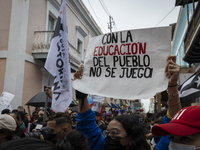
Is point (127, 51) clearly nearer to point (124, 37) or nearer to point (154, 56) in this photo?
point (124, 37)

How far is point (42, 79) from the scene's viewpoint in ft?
36.8

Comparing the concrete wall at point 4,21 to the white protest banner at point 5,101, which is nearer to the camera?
the white protest banner at point 5,101

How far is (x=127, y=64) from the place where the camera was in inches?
97.5

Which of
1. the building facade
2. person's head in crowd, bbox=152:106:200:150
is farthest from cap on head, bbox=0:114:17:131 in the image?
the building facade

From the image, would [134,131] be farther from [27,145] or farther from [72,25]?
[72,25]

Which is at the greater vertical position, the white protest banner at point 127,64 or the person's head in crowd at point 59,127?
the white protest banner at point 127,64

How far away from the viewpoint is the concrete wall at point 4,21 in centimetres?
960

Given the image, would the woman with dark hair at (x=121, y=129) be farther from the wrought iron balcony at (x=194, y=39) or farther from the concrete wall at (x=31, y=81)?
the concrete wall at (x=31, y=81)

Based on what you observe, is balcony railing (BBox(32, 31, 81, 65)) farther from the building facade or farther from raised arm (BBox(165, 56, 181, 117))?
raised arm (BBox(165, 56, 181, 117))

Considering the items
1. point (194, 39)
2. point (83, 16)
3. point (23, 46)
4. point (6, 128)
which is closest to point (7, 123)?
point (6, 128)

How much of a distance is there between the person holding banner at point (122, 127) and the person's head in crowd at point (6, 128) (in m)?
1.10

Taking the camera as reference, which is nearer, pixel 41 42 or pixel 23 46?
pixel 23 46

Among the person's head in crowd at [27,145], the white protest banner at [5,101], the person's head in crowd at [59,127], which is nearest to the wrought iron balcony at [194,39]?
the person's head in crowd at [59,127]

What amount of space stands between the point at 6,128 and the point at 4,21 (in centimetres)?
861
